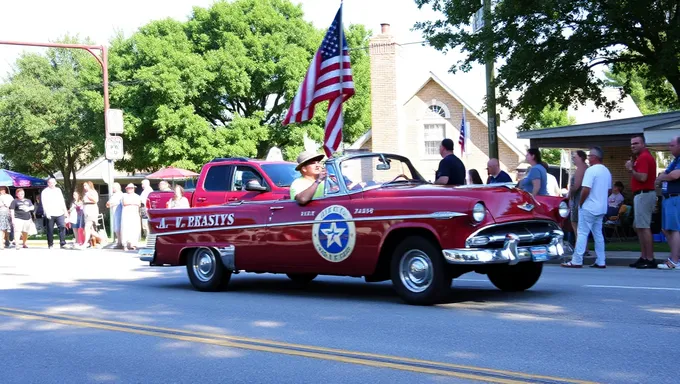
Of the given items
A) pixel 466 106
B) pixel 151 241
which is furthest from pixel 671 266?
pixel 466 106

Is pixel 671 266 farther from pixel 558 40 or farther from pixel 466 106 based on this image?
pixel 466 106

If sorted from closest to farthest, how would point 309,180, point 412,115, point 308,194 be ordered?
point 308,194 → point 309,180 → point 412,115

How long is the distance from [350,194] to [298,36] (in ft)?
119

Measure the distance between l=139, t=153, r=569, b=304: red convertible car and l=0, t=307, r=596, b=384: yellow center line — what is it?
82.5 inches

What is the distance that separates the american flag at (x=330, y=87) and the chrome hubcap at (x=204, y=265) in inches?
110

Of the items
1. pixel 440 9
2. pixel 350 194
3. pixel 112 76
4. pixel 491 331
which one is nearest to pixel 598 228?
pixel 350 194

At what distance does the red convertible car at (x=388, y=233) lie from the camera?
7.94 m

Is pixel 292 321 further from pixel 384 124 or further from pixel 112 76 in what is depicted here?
pixel 112 76

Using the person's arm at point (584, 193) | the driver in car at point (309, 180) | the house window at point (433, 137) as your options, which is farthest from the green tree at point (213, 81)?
the driver in car at point (309, 180)

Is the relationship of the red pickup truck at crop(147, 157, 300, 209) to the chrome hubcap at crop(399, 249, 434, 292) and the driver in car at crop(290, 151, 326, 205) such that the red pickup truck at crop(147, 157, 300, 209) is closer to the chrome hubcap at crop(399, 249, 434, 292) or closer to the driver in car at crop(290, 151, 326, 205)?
the driver in car at crop(290, 151, 326, 205)

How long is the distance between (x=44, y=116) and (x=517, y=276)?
2051 inches

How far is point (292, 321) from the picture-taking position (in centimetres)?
769

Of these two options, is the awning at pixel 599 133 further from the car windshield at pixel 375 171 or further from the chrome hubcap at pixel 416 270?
the chrome hubcap at pixel 416 270

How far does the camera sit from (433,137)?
127 feet
